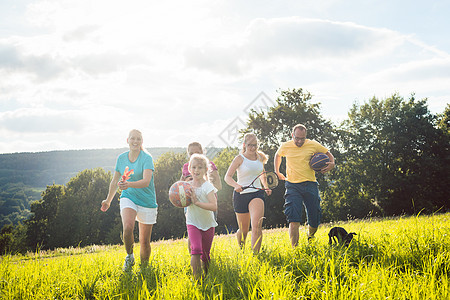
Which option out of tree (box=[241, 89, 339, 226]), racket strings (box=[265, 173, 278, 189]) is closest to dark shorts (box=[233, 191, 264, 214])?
racket strings (box=[265, 173, 278, 189])

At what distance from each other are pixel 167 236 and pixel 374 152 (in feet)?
78.8

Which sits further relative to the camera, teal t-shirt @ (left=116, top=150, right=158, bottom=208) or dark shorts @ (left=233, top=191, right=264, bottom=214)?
dark shorts @ (left=233, top=191, right=264, bottom=214)

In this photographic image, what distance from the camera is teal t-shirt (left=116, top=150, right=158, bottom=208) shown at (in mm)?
5758

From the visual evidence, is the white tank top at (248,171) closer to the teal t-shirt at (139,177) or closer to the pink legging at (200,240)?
the teal t-shirt at (139,177)

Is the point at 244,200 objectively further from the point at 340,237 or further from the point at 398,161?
the point at 398,161

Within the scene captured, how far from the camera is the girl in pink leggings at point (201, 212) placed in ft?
14.9

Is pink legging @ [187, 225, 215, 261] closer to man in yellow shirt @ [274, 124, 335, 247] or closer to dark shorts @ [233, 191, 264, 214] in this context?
dark shorts @ [233, 191, 264, 214]

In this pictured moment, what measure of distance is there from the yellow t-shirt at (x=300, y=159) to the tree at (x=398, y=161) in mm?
26873

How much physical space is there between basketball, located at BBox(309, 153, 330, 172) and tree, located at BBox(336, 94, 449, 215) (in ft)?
88.5

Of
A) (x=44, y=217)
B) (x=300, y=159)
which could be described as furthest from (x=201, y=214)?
(x=44, y=217)

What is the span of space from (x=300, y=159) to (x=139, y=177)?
10.3 feet

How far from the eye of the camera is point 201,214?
4.74m

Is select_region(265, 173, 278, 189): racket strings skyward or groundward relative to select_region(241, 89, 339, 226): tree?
groundward

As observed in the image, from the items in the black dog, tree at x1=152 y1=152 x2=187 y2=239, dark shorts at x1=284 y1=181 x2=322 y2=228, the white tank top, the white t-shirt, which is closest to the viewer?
the white t-shirt
